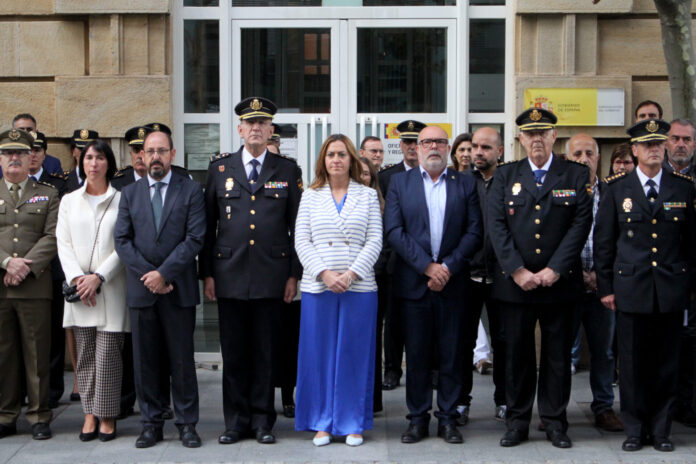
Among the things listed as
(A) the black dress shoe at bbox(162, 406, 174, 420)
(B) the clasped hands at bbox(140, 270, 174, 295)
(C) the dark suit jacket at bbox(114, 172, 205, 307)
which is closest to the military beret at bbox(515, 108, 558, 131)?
(C) the dark suit jacket at bbox(114, 172, 205, 307)

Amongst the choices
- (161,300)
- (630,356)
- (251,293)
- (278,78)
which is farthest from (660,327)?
(278,78)

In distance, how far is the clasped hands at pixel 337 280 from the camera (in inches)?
256

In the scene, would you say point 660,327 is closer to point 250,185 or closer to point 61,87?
point 250,185

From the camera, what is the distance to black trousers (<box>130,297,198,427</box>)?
6.73 metres

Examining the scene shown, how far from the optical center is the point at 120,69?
9.73 metres

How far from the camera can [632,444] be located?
257 inches

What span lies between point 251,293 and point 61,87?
13.7 feet

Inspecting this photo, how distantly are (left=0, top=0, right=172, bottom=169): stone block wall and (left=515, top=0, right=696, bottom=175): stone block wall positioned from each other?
11.9 feet

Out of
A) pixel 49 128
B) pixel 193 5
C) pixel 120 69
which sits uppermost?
pixel 193 5

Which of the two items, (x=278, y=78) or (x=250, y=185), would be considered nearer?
(x=250, y=185)

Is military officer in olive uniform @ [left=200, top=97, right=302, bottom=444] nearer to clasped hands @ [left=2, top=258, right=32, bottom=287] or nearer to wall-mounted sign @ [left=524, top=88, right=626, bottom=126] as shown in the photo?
clasped hands @ [left=2, top=258, right=32, bottom=287]

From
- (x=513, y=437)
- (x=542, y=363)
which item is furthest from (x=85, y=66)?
(x=513, y=437)

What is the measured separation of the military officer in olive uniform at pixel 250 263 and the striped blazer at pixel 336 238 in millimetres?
184

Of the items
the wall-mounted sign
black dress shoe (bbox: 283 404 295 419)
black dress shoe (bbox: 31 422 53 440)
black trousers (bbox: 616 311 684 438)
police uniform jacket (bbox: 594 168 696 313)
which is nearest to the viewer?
police uniform jacket (bbox: 594 168 696 313)
